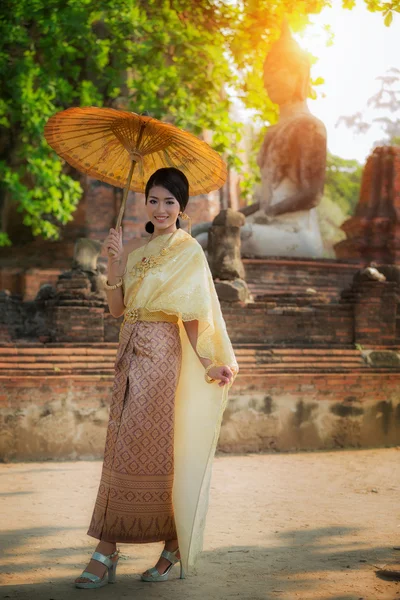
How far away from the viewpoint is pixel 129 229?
16344 mm

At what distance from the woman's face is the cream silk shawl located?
0.08 meters

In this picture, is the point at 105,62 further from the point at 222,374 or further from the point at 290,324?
the point at 222,374

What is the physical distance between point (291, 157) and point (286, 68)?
1.33m

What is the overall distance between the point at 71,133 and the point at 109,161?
0.81ft

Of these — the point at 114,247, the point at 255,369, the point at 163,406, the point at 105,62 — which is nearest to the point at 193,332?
the point at 163,406

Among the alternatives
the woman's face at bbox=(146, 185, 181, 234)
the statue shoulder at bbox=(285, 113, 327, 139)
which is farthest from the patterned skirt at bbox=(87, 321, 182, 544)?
the statue shoulder at bbox=(285, 113, 327, 139)

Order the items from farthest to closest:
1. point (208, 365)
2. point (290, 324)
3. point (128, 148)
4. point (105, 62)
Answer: point (105, 62)
point (290, 324)
point (128, 148)
point (208, 365)

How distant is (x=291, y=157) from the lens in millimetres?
13555

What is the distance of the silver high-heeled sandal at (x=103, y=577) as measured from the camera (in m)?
3.81

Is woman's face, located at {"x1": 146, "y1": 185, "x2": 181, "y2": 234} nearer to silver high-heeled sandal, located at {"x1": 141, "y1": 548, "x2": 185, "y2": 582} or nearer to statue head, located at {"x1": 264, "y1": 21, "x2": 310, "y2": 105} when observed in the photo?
silver high-heeled sandal, located at {"x1": 141, "y1": 548, "x2": 185, "y2": 582}

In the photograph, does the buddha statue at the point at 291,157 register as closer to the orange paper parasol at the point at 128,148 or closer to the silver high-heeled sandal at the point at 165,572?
the orange paper parasol at the point at 128,148

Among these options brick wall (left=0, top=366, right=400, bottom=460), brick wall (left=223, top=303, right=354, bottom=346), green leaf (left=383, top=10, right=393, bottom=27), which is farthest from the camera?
brick wall (left=223, top=303, right=354, bottom=346)

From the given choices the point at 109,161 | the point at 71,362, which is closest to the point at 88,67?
the point at 71,362

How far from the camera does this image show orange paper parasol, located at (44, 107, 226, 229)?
4.29 metres
